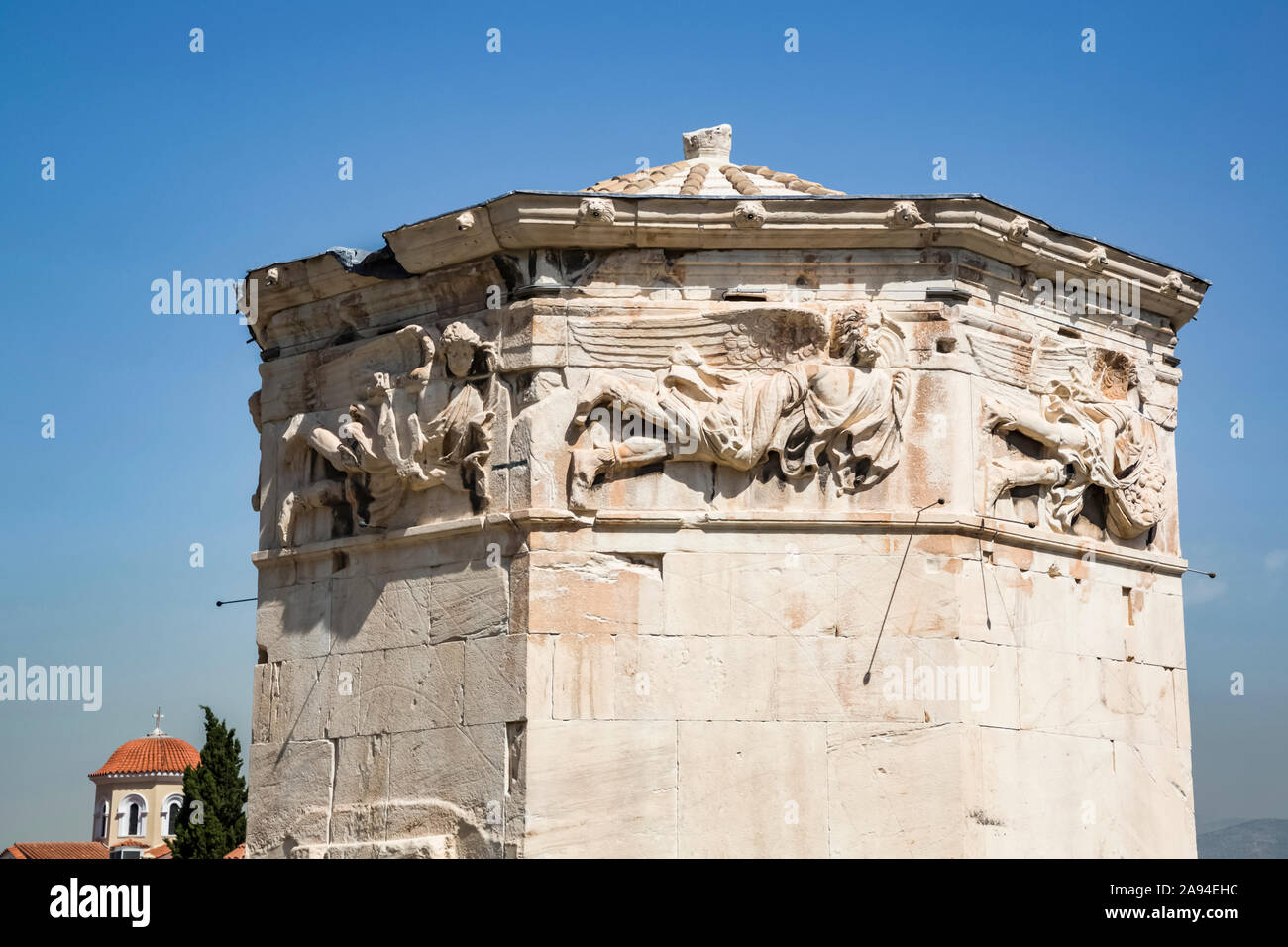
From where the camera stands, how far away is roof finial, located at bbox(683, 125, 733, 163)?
1309 cm

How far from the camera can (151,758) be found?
263 feet

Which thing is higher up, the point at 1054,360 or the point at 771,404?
the point at 1054,360

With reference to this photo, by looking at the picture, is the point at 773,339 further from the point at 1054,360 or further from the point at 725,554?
the point at 1054,360

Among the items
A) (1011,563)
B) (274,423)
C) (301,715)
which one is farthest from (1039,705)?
(274,423)

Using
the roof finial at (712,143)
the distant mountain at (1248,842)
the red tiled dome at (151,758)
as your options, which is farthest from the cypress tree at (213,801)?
the red tiled dome at (151,758)

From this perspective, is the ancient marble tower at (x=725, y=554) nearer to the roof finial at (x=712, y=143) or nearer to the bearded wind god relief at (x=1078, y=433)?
the bearded wind god relief at (x=1078, y=433)

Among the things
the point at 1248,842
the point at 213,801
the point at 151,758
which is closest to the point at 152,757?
the point at 151,758

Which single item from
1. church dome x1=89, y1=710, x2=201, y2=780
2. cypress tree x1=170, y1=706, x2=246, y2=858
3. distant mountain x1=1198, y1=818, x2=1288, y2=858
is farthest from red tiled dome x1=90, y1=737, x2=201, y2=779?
distant mountain x1=1198, y1=818, x2=1288, y2=858

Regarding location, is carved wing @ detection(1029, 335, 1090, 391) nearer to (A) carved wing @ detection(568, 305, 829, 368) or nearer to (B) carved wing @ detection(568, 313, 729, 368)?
(A) carved wing @ detection(568, 305, 829, 368)

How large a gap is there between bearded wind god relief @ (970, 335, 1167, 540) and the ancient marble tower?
0.03 m

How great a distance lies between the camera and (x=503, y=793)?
401 inches

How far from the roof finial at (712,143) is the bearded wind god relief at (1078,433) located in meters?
3.19

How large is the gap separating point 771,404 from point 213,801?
31214 mm
